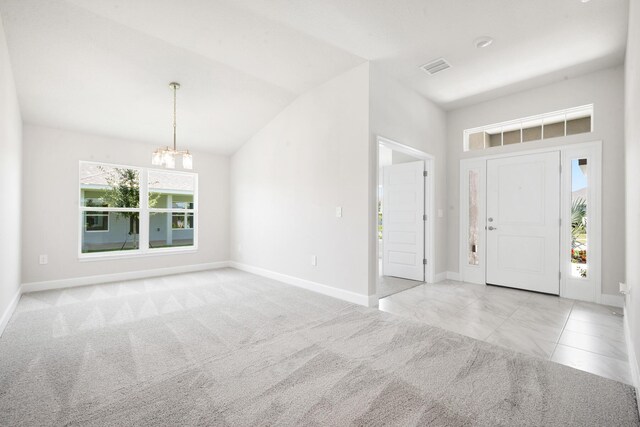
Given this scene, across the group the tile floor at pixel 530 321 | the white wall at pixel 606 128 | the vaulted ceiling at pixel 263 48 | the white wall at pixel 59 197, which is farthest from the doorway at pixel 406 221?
the white wall at pixel 59 197

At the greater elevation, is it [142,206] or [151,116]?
[151,116]

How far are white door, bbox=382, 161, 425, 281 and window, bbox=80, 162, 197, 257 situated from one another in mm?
3972

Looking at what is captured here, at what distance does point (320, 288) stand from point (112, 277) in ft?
12.1

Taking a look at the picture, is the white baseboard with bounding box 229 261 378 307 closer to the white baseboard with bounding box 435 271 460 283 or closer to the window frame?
the window frame

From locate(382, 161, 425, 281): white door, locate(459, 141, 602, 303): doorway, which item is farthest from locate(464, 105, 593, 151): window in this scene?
locate(382, 161, 425, 281): white door

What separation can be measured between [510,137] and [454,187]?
3.73 feet

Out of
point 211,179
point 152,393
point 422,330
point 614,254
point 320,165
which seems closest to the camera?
Result: point 152,393

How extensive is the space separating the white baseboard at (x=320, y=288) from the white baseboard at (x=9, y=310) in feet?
10.6

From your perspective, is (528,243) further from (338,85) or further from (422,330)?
(338,85)

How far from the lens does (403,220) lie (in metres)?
5.25

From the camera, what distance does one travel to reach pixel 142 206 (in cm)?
555

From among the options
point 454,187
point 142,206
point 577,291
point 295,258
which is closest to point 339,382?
point 295,258

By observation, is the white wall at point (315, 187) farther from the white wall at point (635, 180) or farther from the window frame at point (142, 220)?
the white wall at point (635, 180)

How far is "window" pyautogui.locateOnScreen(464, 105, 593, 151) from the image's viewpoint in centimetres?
409
